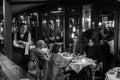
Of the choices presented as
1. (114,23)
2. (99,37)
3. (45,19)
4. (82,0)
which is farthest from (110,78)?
(45,19)

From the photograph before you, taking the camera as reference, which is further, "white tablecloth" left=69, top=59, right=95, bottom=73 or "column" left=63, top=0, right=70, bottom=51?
"column" left=63, top=0, right=70, bottom=51

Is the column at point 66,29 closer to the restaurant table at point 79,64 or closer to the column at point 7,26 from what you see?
the restaurant table at point 79,64

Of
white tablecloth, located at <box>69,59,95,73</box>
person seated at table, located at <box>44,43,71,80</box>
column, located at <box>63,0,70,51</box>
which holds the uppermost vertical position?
column, located at <box>63,0,70,51</box>

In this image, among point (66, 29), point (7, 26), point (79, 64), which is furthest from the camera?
point (66, 29)

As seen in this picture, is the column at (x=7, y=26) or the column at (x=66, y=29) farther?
the column at (x=66, y=29)

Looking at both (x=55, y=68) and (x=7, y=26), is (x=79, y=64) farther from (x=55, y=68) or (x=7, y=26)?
(x=7, y=26)

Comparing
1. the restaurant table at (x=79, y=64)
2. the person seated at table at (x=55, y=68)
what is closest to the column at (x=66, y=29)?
the restaurant table at (x=79, y=64)

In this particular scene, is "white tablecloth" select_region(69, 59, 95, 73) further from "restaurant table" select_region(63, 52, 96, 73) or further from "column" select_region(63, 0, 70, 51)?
"column" select_region(63, 0, 70, 51)

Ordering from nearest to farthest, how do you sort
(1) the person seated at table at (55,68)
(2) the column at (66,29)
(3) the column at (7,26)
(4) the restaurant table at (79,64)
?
(1) the person seated at table at (55,68) < (4) the restaurant table at (79,64) < (3) the column at (7,26) < (2) the column at (66,29)

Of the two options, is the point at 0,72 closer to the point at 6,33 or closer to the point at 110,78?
the point at 110,78

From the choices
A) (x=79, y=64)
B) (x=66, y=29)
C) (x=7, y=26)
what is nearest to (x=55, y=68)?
(x=79, y=64)

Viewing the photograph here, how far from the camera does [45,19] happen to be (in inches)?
428

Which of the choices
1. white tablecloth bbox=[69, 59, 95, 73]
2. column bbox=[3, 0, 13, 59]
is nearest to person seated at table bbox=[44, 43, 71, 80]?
white tablecloth bbox=[69, 59, 95, 73]

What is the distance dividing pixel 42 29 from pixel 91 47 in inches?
218
